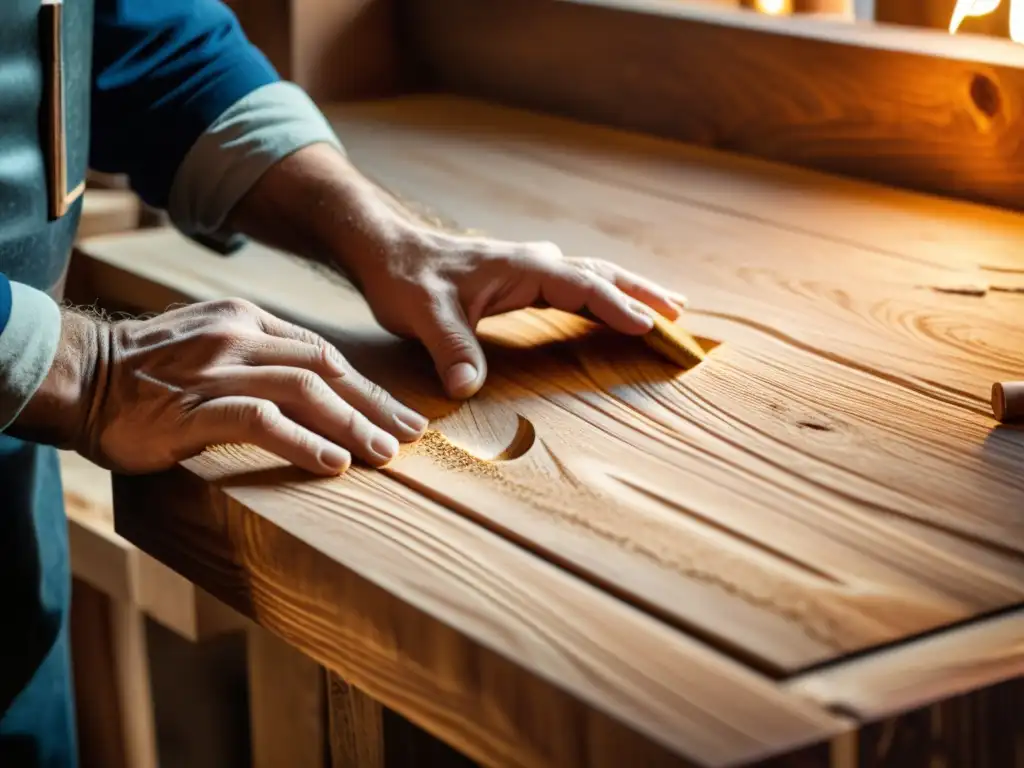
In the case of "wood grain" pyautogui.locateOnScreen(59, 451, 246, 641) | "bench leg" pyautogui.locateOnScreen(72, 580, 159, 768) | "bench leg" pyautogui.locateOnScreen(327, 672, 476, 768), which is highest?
"bench leg" pyautogui.locateOnScreen(327, 672, 476, 768)

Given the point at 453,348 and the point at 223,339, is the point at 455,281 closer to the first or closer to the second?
the point at 453,348

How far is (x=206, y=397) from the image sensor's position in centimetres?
84

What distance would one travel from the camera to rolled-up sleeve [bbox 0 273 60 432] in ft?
2.74

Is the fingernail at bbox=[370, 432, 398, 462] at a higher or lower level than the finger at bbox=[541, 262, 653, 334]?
lower

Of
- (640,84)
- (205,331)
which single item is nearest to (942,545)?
(205,331)

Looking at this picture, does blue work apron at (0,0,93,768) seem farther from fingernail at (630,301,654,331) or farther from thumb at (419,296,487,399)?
fingernail at (630,301,654,331)

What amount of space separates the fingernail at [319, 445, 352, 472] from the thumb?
14cm

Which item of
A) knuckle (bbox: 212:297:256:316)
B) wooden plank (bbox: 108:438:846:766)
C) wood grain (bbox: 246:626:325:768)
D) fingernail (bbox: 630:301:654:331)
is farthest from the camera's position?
wood grain (bbox: 246:626:325:768)

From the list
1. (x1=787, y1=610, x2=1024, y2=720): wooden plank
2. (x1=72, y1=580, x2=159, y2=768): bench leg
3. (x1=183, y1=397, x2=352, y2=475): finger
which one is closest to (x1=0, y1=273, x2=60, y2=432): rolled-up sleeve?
(x1=183, y1=397, x2=352, y2=475): finger

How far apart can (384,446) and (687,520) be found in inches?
7.6

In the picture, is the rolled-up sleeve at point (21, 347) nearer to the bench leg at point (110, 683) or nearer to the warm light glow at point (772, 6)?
the bench leg at point (110, 683)

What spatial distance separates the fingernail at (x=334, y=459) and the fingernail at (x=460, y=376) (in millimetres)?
140

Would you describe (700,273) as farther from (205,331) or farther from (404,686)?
(404,686)

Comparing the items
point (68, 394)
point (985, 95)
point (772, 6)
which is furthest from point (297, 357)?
point (772, 6)
